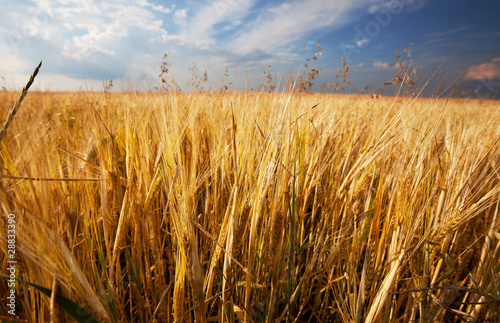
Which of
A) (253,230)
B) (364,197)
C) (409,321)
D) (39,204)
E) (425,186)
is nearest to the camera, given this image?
(39,204)

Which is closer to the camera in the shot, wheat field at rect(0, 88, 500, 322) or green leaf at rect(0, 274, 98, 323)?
green leaf at rect(0, 274, 98, 323)

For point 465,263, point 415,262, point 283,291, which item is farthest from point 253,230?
point 465,263

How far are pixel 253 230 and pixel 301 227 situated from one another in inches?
12.0

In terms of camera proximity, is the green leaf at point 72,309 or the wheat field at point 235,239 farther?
the wheat field at point 235,239

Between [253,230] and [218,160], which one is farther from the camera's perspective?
[218,160]

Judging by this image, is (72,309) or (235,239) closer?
(72,309)

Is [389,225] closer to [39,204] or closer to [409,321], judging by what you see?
[409,321]

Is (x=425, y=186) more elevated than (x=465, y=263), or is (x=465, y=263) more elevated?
(x=425, y=186)

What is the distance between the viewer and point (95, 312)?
1.48 ft

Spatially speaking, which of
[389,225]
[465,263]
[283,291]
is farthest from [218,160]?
[465,263]

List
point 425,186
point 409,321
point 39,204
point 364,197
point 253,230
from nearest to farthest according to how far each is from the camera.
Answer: point 39,204
point 253,230
point 409,321
point 425,186
point 364,197

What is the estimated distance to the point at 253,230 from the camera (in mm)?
546

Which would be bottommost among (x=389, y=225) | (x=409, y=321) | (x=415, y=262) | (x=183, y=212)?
(x=409, y=321)

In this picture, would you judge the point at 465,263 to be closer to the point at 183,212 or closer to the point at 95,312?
the point at 183,212
